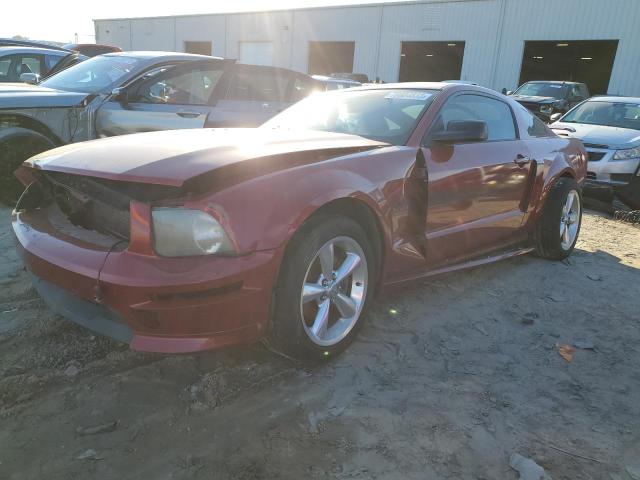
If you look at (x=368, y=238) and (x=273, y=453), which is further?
(x=368, y=238)

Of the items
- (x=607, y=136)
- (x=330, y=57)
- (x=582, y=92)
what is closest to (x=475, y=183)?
(x=607, y=136)

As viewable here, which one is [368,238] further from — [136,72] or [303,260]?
[136,72]

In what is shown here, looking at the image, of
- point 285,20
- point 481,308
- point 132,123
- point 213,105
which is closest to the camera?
point 481,308

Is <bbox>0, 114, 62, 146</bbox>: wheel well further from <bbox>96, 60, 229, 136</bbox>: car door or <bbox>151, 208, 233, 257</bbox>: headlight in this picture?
<bbox>151, 208, 233, 257</bbox>: headlight

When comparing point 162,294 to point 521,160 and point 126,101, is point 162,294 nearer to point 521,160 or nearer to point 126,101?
point 521,160

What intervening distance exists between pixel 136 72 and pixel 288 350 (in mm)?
4277

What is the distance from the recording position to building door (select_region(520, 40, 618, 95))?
88.3 ft

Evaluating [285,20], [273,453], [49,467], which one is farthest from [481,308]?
[285,20]

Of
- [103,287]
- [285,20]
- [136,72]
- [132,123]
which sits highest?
[285,20]

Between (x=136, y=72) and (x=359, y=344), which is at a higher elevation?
(x=136, y=72)

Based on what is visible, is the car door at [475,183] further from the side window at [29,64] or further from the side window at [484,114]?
the side window at [29,64]

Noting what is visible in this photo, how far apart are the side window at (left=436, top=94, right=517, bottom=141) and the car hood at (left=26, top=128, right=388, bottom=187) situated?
765 millimetres

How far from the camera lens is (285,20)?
29703 millimetres

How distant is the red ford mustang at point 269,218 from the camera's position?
2.09m
